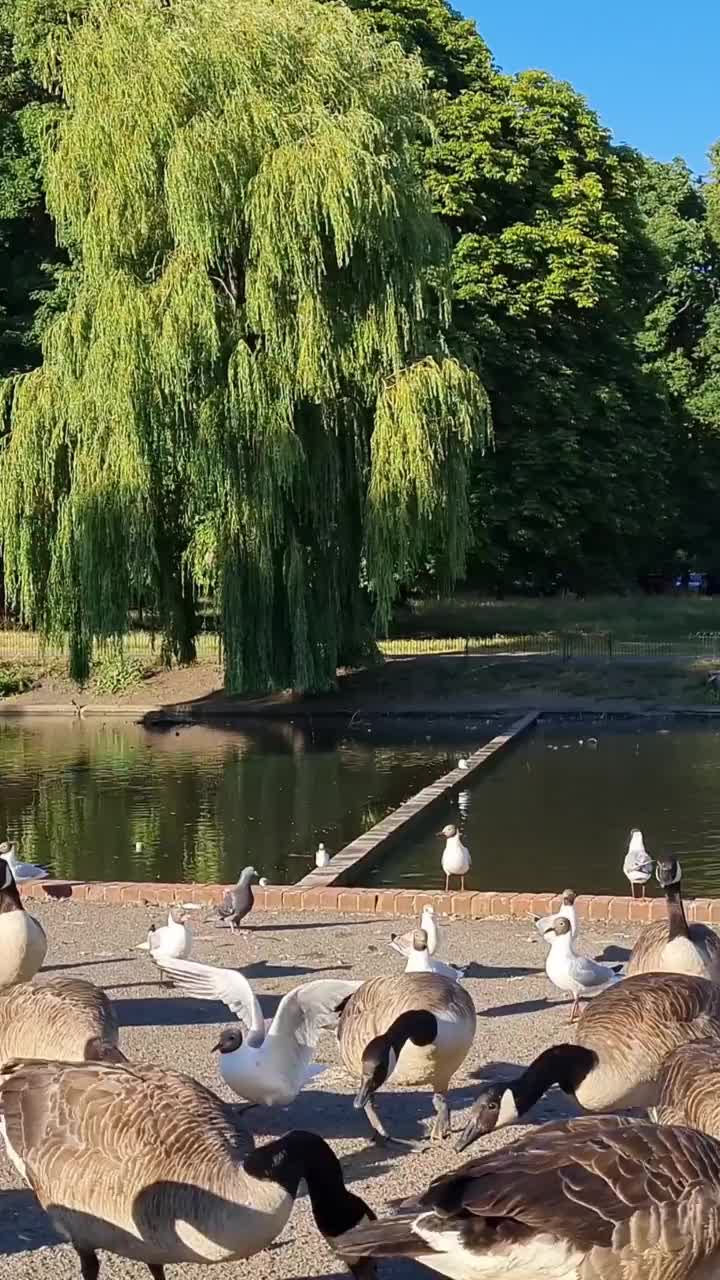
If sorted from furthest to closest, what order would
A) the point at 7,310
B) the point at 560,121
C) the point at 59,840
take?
the point at 560,121 < the point at 7,310 < the point at 59,840

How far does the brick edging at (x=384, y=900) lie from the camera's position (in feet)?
38.2

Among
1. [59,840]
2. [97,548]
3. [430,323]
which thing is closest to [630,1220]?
[59,840]

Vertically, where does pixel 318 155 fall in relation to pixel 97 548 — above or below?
above

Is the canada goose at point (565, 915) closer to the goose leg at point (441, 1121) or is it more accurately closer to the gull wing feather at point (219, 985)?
the goose leg at point (441, 1121)

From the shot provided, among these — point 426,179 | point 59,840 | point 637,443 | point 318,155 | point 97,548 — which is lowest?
point 59,840

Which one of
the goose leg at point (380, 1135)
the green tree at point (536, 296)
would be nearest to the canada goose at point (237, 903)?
the goose leg at point (380, 1135)

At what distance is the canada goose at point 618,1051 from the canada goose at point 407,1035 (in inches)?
18.2

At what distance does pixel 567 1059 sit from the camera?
18.9 feet

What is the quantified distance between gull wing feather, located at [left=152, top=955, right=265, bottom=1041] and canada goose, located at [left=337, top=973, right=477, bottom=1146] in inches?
18.8

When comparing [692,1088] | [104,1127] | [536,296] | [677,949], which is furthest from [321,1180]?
[536,296]

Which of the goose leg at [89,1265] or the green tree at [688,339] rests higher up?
the green tree at [688,339]

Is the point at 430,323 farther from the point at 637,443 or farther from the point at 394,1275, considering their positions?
the point at 394,1275

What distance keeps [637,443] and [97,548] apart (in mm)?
21746

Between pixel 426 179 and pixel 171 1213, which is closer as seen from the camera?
pixel 171 1213
